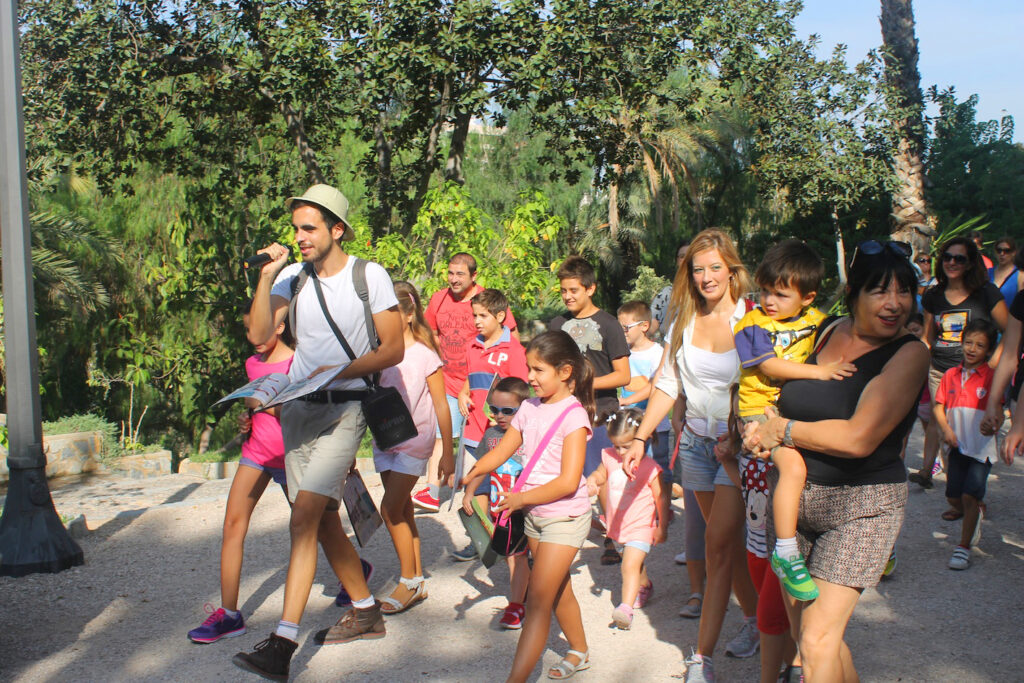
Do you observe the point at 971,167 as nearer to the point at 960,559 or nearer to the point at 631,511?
the point at 960,559

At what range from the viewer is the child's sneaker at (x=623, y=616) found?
15.3ft

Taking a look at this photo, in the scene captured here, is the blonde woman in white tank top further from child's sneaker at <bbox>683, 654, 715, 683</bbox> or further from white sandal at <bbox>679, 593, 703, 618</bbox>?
white sandal at <bbox>679, 593, 703, 618</bbox>

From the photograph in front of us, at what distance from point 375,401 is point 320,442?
31 centimetres

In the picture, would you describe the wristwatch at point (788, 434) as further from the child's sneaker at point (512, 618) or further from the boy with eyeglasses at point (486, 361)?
the boy with eyeglasses at point (486, 361)

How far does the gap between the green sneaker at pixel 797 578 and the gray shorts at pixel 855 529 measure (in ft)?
0.25

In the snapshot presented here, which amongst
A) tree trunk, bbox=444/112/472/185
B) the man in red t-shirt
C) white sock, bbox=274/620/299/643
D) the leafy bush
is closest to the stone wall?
the leafy bush

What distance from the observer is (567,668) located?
13.5ft

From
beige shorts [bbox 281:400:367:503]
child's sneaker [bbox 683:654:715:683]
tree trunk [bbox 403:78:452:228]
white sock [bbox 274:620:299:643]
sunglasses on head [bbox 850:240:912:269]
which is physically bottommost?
child's sneaker [bbox 683:654:715:683]

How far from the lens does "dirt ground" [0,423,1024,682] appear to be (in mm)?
4270

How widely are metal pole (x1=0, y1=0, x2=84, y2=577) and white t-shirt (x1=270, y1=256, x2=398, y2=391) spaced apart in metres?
2.49

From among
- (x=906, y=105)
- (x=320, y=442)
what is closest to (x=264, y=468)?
(x=320, y=442)

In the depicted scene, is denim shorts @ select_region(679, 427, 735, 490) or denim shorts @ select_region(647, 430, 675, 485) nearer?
denim shorts @ select_region(679, 427, 735, 490)

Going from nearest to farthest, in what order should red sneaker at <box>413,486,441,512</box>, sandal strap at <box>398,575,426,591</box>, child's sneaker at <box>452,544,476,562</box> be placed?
sandal strap at <box>398,575,426,591</box>
child's sneaker at <box>452,544,476,562</box>
red sneaker at <box>413,486,441,512</box>

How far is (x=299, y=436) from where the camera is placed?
4234mm
